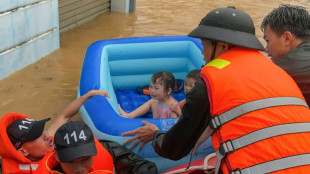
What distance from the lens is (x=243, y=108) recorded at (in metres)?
1.40

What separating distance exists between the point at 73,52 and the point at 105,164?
11.5ft

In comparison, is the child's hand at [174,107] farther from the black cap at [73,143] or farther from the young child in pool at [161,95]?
the black cap at [73,143]

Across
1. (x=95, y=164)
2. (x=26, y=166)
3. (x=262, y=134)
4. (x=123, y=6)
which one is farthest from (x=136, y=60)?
(x=123, y=6)

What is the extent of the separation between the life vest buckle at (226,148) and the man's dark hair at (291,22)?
2.78 ft

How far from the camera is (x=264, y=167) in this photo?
4.42 ft

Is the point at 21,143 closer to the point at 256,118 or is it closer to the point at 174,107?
the point at 256,118

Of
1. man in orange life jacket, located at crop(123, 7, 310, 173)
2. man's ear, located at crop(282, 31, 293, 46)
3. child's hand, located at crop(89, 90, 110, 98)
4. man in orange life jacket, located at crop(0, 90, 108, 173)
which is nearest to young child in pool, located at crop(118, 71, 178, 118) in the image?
child's hand, located at crop(89, 90, 110, 98)

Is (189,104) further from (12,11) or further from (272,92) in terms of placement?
(12,11)

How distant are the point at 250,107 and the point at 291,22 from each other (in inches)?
30.8

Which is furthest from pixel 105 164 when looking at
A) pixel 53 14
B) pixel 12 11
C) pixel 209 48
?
pixel 53 14

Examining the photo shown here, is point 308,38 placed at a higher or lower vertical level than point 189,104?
higher

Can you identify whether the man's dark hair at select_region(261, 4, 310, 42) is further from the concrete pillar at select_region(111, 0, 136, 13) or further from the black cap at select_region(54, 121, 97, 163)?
the concrete pillar at select_region(111, 0, 136, 13)

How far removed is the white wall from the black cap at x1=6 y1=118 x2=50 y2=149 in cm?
244

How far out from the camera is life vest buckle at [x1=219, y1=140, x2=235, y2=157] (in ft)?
4.62
